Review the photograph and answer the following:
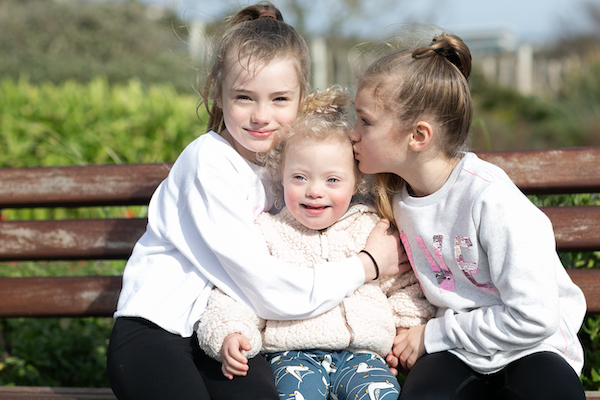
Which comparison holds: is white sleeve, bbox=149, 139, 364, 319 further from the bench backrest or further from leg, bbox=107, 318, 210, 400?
the bench backrest

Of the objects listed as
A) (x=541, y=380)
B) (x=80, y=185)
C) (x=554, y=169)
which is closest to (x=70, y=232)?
(x=80, y=185)

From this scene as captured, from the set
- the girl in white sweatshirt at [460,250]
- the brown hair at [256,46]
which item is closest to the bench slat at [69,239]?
the brown hair at [256,46]

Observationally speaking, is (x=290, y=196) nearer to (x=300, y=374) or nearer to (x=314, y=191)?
(x=314, y=191)

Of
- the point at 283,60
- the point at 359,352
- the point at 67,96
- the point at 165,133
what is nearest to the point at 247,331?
the point at 359,352

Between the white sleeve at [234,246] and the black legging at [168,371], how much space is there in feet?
0.76

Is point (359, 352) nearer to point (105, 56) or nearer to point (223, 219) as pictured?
point (223, 219)

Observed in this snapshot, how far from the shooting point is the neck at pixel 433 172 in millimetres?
2025

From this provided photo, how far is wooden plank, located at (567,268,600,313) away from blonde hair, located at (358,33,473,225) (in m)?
0.86

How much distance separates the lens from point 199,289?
208 centimetres

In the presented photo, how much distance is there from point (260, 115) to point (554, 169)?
1.26 meters

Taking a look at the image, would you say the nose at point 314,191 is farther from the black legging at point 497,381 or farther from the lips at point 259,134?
the black legging at point 497,381

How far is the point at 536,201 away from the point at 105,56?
40.9 ft

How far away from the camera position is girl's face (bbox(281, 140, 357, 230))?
6.68ft

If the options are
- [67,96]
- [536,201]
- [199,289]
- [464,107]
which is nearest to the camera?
[464,107]
